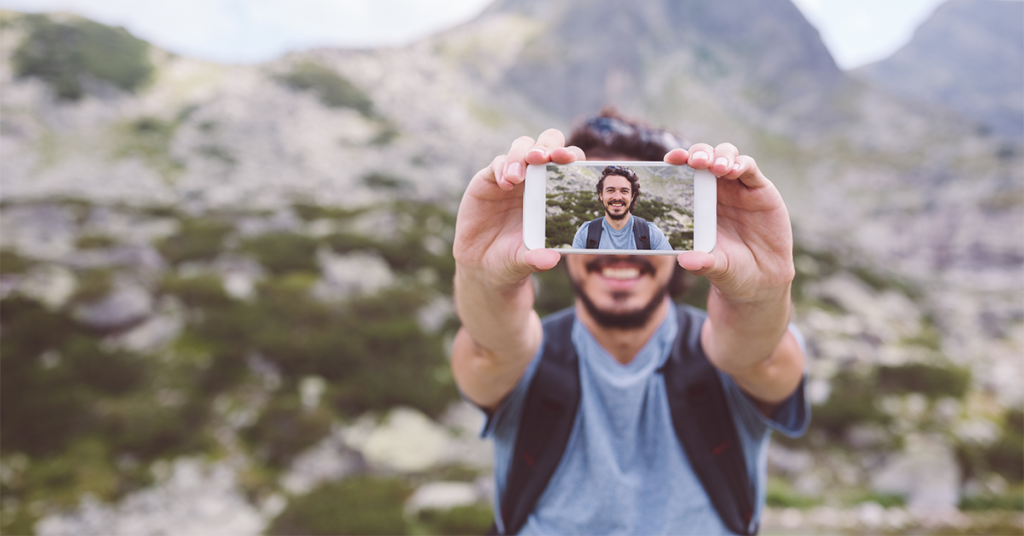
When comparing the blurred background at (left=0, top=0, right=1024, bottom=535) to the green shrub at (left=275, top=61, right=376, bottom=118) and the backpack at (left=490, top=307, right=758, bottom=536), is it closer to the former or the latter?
the backpack at (left=490, top=307, right=758, bottom=536)

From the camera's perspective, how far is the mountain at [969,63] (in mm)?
98875

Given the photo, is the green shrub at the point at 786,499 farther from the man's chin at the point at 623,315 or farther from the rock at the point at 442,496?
the man's chin at the point at 623,315

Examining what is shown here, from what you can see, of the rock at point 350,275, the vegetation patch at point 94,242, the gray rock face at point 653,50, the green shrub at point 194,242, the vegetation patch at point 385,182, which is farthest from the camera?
the gray rock face at point 653,50

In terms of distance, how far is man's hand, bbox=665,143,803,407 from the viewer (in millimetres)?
1441

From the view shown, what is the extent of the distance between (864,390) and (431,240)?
11.4 metres

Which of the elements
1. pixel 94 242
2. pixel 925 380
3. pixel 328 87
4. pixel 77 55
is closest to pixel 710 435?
pixel 925 380

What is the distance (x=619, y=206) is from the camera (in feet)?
5.07

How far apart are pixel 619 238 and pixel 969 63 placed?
17300 centimetres

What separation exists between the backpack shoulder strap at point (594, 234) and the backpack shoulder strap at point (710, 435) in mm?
847

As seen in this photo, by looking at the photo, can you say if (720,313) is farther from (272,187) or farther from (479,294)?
(272,187)

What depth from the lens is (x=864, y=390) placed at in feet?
29.5

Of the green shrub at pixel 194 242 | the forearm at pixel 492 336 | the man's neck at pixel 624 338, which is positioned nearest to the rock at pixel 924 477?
the man's neck at pixel 624 338

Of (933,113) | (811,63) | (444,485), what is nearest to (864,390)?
(444,485)

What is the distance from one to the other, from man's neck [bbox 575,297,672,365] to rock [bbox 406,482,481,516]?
4.13 metres
